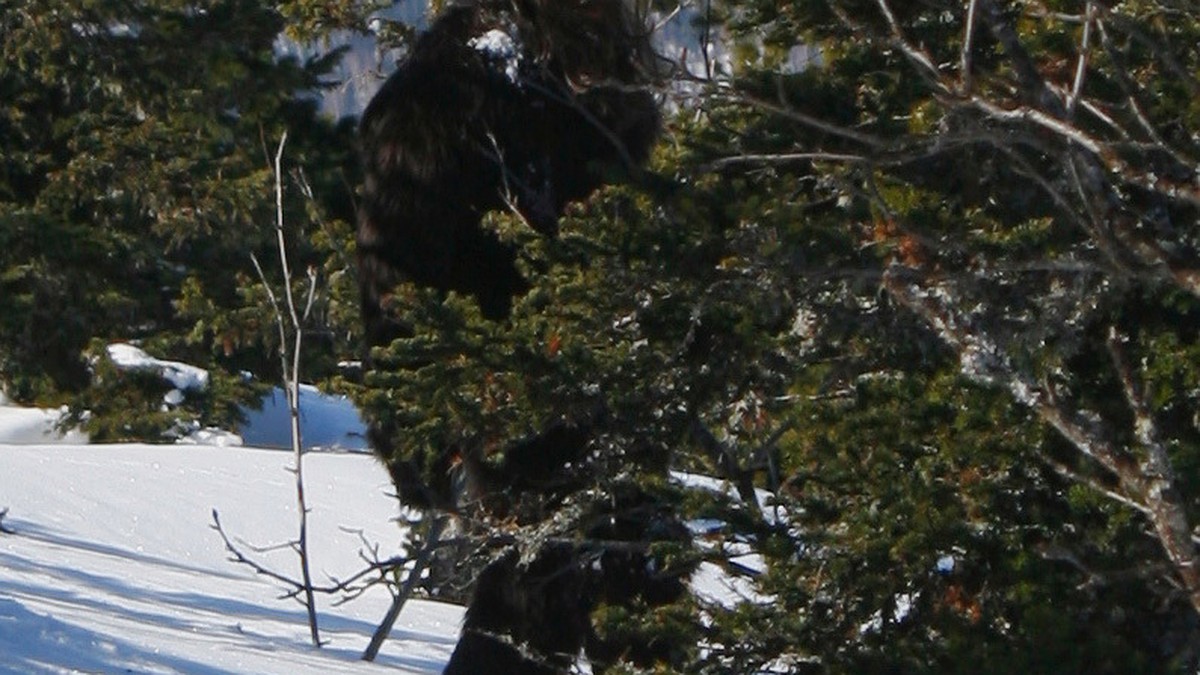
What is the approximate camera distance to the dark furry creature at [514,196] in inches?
213

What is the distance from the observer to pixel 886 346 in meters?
5.35

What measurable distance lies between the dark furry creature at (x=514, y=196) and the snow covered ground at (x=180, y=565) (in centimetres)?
119

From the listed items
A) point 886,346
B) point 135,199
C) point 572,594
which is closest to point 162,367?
point 135,199

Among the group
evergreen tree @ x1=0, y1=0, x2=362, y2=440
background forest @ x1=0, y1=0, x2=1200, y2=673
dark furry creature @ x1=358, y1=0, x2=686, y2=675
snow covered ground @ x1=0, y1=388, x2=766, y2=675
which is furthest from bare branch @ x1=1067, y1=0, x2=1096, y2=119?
evergreen tree @ x1=0, y1=0, x2=362, y2=440

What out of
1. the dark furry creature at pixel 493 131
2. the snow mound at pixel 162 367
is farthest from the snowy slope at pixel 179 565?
the snow mound at pixel 162 367

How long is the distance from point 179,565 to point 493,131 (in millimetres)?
4841

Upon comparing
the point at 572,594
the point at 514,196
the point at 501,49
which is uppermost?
the point at 501,49

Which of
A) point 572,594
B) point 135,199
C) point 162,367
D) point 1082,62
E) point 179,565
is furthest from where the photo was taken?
point 162,367

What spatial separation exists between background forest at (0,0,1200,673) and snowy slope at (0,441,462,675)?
1381 millimetres

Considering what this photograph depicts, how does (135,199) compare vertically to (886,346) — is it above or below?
above

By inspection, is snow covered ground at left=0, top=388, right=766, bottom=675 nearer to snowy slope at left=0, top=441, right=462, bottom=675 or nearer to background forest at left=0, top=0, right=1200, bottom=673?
snowy slope at left=0, top=441, right=462, bottom=675

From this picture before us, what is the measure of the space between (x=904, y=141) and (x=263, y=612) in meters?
4.67

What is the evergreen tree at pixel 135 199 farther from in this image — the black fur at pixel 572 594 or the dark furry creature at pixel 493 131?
the black fur at pixel 572 594

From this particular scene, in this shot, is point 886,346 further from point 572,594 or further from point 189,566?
point 189,566
